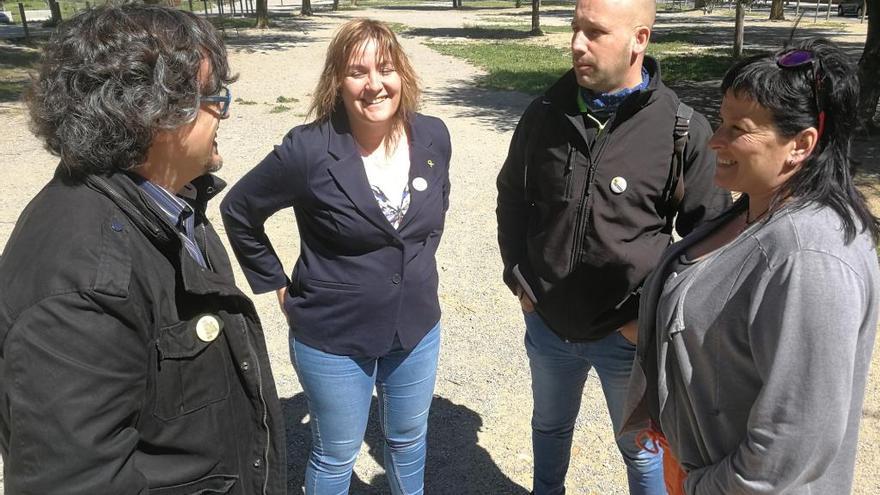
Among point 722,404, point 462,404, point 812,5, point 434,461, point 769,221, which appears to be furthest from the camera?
point 812,5

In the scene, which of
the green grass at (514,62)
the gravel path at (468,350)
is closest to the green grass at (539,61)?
the green grass at (514,62)

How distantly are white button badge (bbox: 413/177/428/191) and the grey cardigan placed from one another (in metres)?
0.96

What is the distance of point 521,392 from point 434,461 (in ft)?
2.62

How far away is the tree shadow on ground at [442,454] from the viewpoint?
3.28m

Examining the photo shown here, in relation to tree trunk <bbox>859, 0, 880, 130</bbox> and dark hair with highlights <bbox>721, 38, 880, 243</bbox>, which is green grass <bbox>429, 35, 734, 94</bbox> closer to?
tree trunk <bbox>859, 0, 880, 130</bbox>

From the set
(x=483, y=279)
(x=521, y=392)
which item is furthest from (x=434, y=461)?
(x=483, y=279)

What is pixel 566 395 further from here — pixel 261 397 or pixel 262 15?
pixel 262 15

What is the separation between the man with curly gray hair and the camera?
4.02 feet

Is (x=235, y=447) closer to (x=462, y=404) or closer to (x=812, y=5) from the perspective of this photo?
(x=462, y=404)

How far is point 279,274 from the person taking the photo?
269 centimetres

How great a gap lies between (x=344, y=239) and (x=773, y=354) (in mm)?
1354

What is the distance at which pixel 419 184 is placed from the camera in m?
2.43

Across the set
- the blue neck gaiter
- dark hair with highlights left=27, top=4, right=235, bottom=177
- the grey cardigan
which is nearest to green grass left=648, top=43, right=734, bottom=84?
the blue neck gaiter

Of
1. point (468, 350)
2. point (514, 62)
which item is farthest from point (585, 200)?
point (514, 62)
